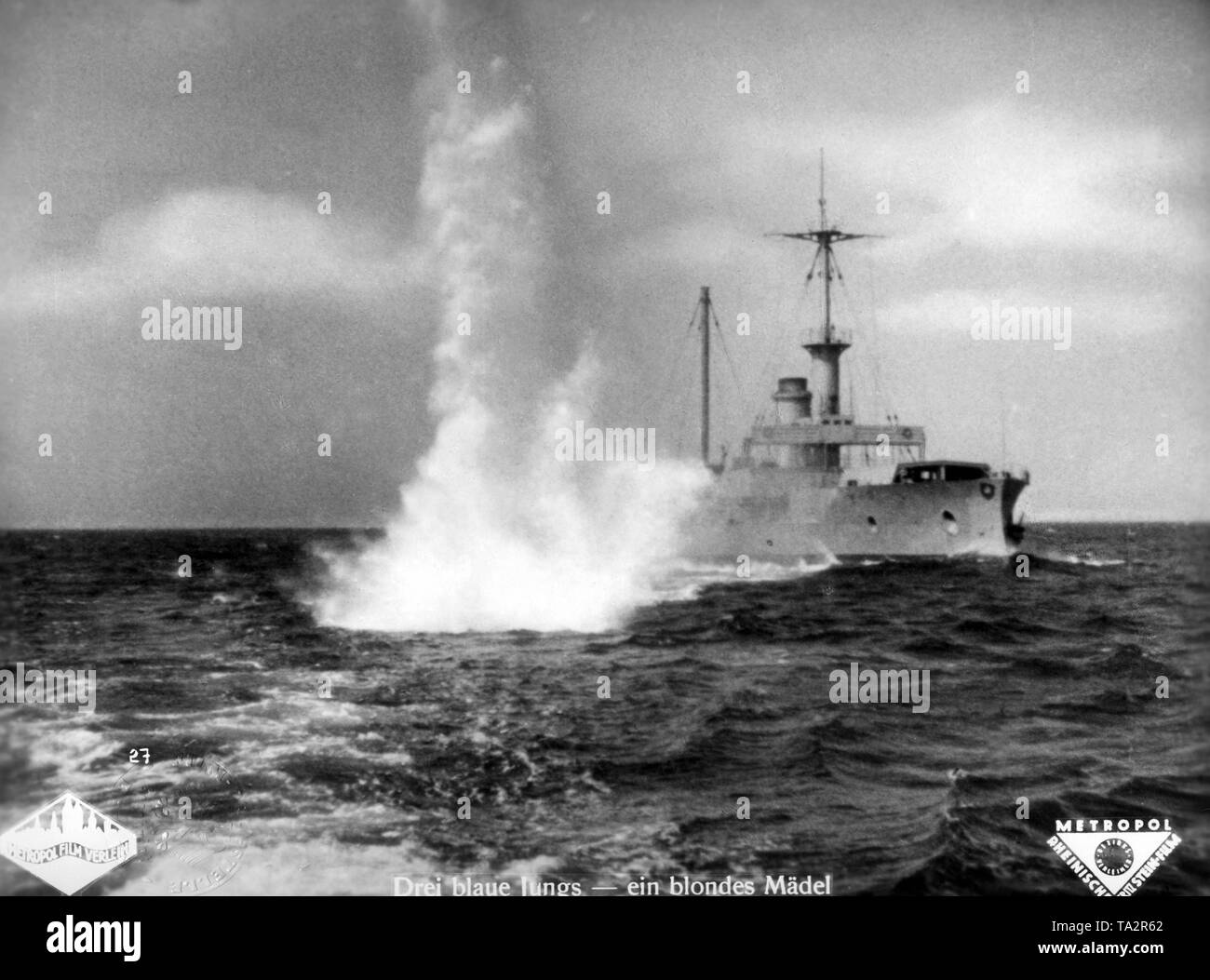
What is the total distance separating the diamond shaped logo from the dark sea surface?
0.47 feet

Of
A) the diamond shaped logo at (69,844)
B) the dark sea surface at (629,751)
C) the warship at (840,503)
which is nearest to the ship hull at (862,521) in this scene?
the warship at (840,503)

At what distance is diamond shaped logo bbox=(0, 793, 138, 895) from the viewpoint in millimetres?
7320

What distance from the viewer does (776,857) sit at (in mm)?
8344

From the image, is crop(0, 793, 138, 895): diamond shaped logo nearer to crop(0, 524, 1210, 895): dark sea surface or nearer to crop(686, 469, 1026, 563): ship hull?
crop(0, 524, 1210, 895): dark sea surface

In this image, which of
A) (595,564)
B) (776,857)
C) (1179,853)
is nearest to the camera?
(1179,853)

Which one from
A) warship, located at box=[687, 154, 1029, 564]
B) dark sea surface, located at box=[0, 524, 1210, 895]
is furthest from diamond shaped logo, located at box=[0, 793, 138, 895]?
warship, located at box=[687, 154, 1029, 564]

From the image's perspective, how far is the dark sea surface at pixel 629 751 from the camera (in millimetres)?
8039

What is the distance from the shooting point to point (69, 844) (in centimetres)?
733

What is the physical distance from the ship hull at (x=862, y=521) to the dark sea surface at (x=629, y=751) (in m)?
17.3

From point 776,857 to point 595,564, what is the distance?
642 inches

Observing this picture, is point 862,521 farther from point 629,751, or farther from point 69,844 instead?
point 69,844

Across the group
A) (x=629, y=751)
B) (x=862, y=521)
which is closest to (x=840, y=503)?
(x=862, y=521)
